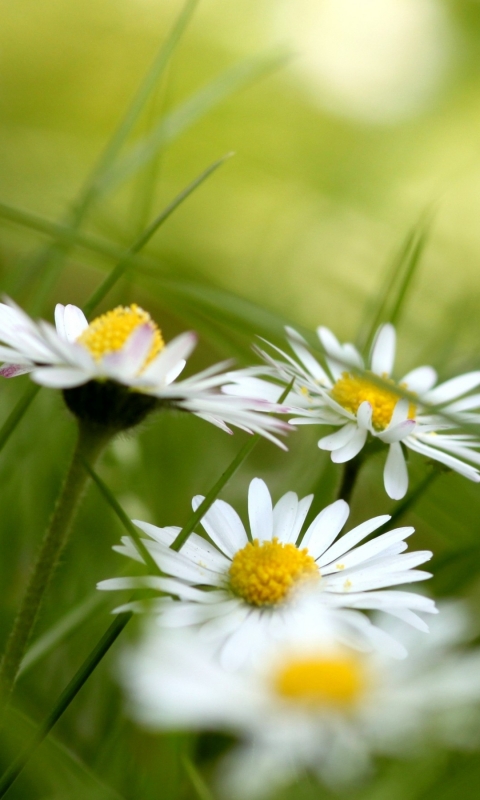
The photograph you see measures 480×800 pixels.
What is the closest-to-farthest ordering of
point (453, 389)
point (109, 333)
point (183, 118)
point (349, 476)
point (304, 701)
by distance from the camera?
point (304, 701), point (109, 333), point (349, 476), point (453, 389), point (183, 118)

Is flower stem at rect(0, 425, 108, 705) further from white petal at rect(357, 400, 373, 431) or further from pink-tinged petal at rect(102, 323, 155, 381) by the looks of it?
white petal at rect(357, 400, 373, 431)

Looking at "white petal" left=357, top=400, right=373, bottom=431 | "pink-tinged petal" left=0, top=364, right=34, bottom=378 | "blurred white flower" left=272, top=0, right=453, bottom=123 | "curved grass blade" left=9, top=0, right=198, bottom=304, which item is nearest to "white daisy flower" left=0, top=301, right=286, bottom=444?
"pink-tinged petal" left=0, top=364, right=34, bottom=378

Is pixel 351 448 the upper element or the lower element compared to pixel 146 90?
lower

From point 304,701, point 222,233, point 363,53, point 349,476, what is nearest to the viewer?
point 304,701

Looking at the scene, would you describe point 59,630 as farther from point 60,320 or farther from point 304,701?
point 304,701

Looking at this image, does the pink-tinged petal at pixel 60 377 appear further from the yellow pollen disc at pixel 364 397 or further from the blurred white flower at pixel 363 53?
the blurred white flower at pixel 363 53

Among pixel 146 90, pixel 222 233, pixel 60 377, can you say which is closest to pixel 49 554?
pixel 60 377
